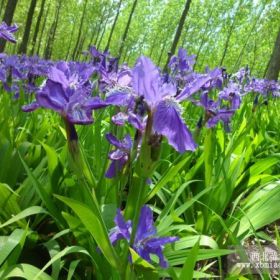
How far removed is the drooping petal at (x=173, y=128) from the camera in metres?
1.01

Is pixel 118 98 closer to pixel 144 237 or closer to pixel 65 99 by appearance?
pixel 65 99

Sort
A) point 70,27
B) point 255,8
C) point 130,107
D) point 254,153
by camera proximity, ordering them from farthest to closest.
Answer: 1. point 70,27
2. point 255,8
3. point 254,153
4. point 130,107

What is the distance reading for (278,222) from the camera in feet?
8.43

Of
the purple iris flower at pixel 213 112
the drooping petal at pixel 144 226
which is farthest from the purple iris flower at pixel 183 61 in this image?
the drooping petal at pixel 144 226

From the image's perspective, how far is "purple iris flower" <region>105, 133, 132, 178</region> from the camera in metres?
1.28

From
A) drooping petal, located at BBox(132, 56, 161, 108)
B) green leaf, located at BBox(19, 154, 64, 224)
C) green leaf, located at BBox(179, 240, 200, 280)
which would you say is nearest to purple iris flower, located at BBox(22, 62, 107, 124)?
drooping petal, located at BBox(132, 56, 161, 108)

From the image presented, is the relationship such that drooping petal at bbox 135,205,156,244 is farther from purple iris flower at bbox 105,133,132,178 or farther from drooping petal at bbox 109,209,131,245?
purple iris flower at bbox 105,133,132,178

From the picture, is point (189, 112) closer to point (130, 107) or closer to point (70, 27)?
point (130, 107)

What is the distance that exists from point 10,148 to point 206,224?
3.48 feet

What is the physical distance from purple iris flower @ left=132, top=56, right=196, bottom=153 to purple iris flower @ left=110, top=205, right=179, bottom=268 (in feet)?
1.06

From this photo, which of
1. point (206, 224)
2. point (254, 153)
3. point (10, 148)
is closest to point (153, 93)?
point (206, 224)

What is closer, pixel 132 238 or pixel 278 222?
pixel 132 238

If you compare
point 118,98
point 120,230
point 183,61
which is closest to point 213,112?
point 183,61

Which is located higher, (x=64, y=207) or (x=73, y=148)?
(x=73, y=148)
